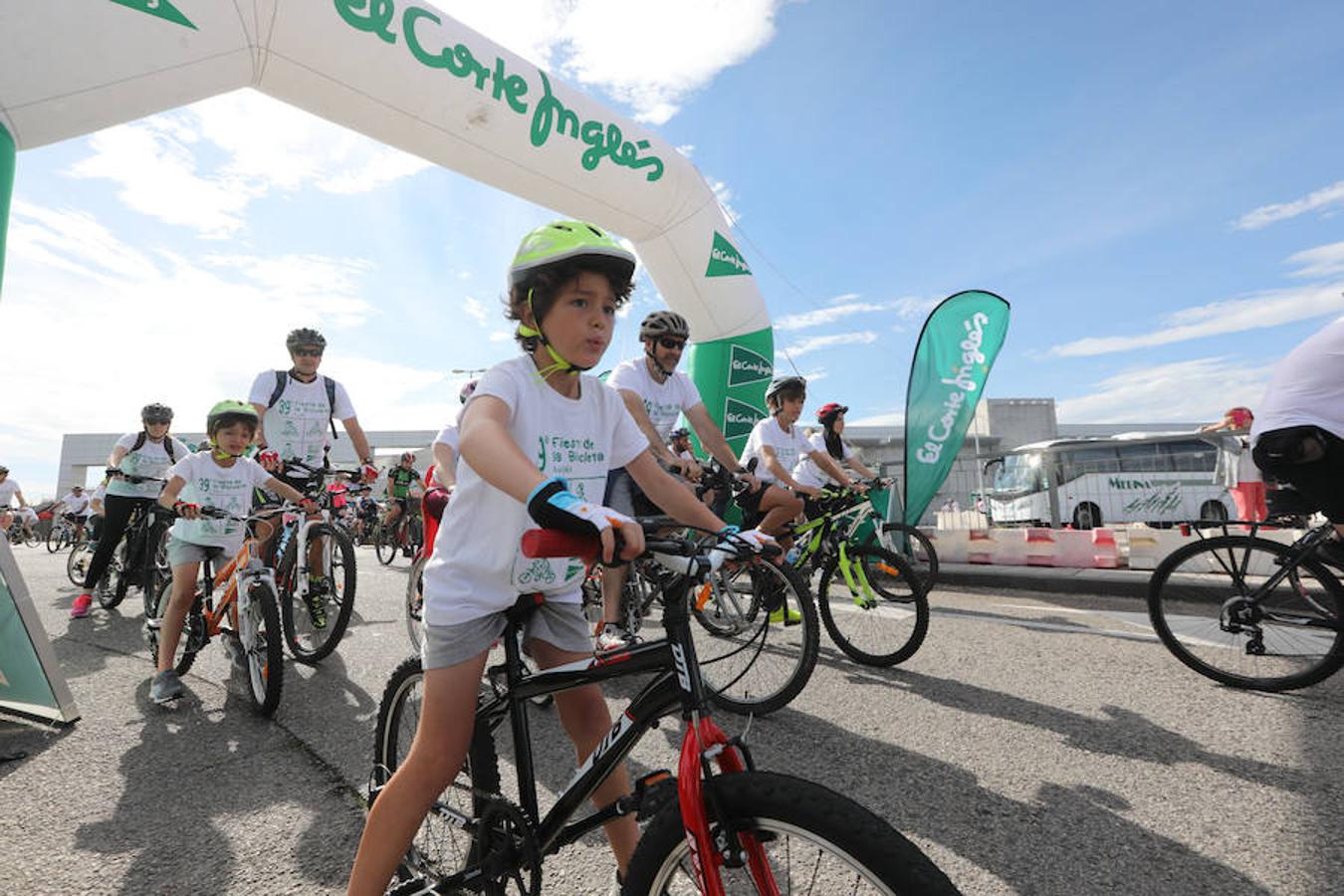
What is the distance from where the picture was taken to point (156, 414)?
7031mm

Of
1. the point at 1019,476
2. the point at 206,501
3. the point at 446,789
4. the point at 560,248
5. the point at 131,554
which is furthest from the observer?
the point at 1019,476

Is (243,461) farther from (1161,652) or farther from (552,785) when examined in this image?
(1161,652)

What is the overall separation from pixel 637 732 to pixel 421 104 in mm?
7117

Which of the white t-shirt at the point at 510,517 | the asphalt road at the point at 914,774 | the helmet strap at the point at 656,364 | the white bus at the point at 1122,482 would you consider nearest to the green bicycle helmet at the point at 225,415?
the asphalt road at the point at 914,774

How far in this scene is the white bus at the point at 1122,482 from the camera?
14.5m

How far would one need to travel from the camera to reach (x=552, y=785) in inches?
103

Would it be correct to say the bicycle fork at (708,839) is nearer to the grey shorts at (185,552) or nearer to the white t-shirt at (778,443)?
the grey shorts at (185,552)

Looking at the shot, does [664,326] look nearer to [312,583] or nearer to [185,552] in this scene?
[312,583]

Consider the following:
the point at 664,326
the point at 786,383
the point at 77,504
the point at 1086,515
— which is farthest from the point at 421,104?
the point at 77,504

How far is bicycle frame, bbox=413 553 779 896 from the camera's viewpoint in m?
1.14

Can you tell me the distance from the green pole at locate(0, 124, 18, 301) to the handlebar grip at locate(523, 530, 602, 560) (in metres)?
5.94

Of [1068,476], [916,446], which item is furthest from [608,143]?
[1068,476]

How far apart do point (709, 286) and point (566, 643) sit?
870 cm

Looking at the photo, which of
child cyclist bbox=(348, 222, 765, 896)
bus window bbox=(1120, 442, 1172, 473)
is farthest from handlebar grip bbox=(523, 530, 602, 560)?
bus window bbox=(1120, 442, 1172, 473)
